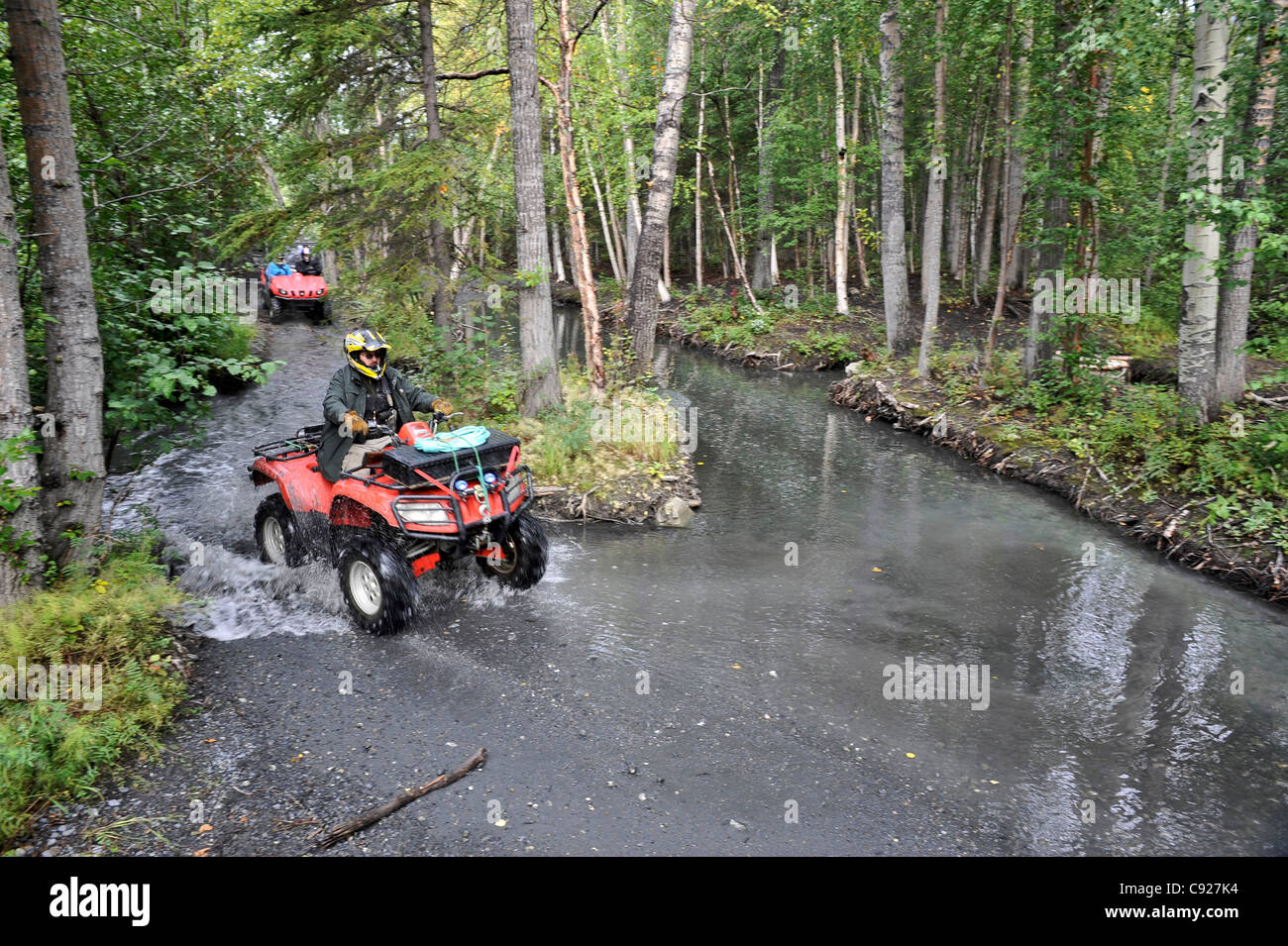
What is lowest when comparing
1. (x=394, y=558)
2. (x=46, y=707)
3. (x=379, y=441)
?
(x=46, y=707)

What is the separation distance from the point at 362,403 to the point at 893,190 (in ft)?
49.9

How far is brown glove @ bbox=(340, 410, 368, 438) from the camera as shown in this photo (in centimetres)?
651

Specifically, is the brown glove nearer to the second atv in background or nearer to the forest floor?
the forest floor

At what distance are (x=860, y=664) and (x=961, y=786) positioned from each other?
1.64 metres

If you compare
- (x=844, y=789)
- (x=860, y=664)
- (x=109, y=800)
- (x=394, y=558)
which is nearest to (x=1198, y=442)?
(x=860, y=664)

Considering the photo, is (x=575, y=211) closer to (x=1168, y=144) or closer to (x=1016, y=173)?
(x=1016, y=173)

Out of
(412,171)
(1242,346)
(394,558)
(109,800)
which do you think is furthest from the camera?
(412,171)

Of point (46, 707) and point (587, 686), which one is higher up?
point (46, 707)

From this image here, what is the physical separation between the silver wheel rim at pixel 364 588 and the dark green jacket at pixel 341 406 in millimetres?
986

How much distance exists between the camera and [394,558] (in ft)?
20.6

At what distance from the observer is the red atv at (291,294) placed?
2078cm

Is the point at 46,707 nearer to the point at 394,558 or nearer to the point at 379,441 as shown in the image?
the point at 394,558

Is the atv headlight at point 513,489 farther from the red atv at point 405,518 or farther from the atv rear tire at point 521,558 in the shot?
the atv rear tire at point 521,558

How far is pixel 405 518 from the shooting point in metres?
6.17
